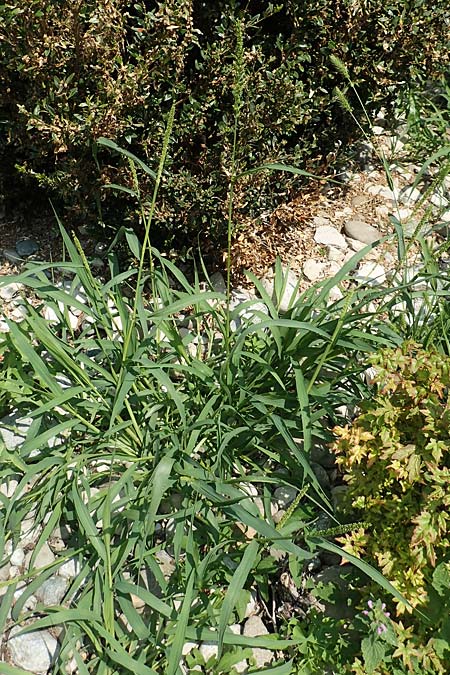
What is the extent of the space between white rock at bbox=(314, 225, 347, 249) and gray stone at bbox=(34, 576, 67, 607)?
1.91m

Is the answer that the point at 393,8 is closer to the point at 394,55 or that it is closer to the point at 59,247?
the point at 394,55

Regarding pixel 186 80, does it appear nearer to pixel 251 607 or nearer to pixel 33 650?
pixel 251 607

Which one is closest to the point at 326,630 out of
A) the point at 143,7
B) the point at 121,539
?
the point at 121,539

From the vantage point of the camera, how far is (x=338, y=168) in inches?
147

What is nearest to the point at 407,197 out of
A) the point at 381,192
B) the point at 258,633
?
the point at 381,192

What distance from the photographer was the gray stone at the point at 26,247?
3318 mm

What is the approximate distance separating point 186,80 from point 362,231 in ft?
3.75

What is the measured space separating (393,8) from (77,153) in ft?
4.57

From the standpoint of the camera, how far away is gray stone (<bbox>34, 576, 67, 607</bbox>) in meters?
2.21

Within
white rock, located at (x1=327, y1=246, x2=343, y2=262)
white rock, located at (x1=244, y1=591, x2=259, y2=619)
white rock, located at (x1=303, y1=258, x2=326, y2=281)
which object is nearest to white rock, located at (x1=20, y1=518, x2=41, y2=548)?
white rock, located at (x1=244, y1=591, x2=259, y2=619)

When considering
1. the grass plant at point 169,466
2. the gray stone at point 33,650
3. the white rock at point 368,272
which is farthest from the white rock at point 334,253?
the gray stone at point 33,650

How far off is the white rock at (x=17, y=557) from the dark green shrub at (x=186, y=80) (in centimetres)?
122

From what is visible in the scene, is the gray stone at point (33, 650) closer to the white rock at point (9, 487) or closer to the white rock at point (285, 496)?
the white rock at point (9, 487)

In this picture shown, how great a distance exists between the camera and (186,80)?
282 centimetres
